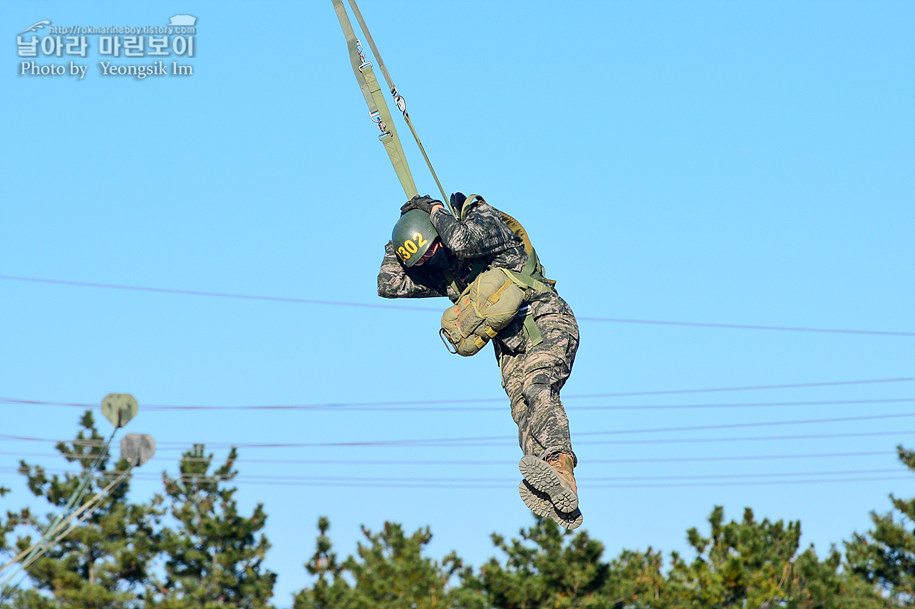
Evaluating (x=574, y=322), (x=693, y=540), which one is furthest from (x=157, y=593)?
(x=574, y=322)

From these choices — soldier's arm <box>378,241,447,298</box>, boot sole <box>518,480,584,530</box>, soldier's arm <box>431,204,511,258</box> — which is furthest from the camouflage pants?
soldier's arm <box>378,241,447,298</box>

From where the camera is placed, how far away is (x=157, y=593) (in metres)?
44.7

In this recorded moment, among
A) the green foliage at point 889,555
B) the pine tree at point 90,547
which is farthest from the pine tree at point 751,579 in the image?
the pine tree at point 90,547

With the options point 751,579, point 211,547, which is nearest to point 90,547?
point 211,547

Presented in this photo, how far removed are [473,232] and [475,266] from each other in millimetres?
726

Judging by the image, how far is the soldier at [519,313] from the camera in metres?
12.9

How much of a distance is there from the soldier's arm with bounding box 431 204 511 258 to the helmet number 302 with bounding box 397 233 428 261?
0.64 feet

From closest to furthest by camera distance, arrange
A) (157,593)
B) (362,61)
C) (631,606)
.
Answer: (362,61) → (631,606) → (157,593)

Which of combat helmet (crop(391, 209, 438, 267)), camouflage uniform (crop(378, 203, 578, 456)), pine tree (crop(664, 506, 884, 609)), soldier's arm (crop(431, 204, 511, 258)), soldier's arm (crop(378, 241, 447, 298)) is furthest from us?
pine tree (crop(664, 506, 884, 609))

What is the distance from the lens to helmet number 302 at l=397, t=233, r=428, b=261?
43.7 feet

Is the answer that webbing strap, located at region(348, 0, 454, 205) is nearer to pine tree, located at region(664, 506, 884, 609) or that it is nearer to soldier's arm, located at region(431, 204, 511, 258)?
soldier's arm, located at region(431, 204, 511, 258)

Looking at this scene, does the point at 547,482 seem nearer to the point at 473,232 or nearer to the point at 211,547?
the point at 473,232

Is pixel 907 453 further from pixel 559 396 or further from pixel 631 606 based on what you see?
pixel 559 396

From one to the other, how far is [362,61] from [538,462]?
439cm
